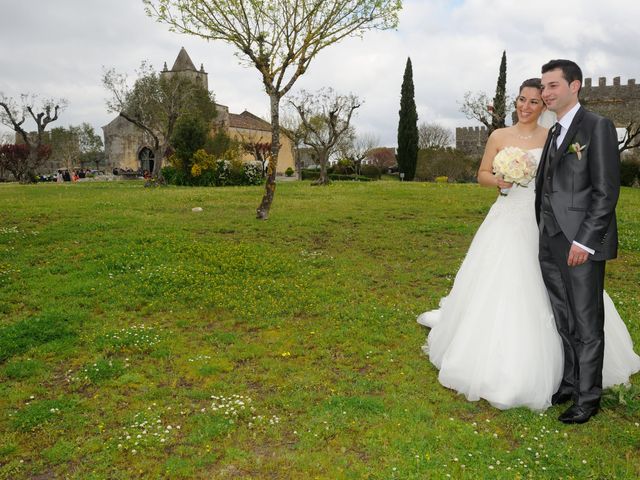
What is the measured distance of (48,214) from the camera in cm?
1736

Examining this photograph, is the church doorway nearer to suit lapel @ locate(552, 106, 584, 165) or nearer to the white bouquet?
the white bouquet

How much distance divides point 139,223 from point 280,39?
809cm

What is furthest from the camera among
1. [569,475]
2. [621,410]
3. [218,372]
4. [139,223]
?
[139,223]

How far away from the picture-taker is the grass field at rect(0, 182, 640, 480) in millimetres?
4551

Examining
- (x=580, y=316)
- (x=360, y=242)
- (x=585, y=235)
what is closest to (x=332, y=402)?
(x=580, y=316)

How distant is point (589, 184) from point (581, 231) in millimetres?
507

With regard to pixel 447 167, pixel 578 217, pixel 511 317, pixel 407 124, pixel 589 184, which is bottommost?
pixel 511 317

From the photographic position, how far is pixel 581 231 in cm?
476

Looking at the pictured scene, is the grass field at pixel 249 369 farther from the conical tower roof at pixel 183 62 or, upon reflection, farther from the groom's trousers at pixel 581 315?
the conical tower roof at pixel 183 62

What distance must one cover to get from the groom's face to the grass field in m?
3.36

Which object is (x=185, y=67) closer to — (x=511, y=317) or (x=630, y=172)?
(x=630, y=172)

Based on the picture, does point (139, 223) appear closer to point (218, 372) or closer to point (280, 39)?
point (280, 39)

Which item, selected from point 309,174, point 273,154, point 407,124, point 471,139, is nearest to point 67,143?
point 309,174

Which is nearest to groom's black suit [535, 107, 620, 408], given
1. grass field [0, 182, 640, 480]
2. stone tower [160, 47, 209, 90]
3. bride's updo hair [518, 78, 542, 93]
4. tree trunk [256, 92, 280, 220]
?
grass field [0, 182, 640, 480]
